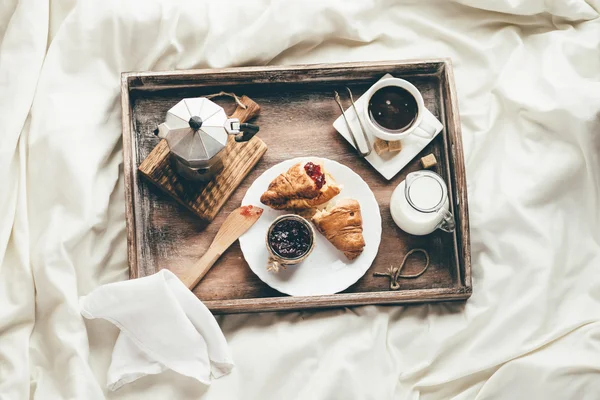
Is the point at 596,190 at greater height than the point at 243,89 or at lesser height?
lesser

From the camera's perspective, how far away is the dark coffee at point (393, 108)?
1.65 meters

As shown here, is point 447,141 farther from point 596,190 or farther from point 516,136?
point 596,190

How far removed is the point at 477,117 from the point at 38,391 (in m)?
1.29

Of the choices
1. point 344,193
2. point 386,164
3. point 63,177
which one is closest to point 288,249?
point 344,193

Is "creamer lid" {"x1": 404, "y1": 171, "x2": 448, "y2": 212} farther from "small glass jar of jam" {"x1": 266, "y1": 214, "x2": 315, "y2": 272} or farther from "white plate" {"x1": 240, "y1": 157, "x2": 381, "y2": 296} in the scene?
"small glass jar of jam" {"x1": 266, "y1": 214, "x2": 315, "y2": 272}

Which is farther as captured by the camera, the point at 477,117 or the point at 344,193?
the point at 477,117

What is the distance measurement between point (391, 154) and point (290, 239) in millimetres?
337

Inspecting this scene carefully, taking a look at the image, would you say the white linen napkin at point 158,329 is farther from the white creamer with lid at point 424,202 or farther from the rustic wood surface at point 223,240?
the white creamer with lid at point 424,202

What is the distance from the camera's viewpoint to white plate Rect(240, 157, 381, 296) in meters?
1.63

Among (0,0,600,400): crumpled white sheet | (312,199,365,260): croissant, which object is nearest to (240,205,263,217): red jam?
(312,199,365,260): croissant

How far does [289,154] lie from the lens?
5.62 ft

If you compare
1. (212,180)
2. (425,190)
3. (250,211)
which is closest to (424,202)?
(425,190)

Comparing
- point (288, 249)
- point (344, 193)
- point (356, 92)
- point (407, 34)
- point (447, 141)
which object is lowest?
point (288, 249)

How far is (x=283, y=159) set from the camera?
1714mm
